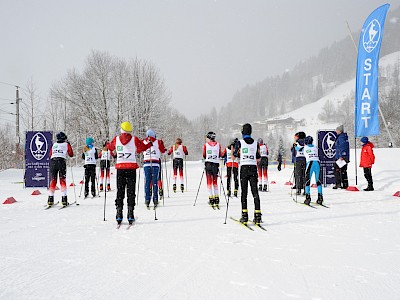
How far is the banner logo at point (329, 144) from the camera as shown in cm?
1392

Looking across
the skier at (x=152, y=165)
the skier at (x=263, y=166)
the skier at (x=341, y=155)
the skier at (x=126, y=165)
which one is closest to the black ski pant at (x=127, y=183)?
the skier at (x=126, y=165)

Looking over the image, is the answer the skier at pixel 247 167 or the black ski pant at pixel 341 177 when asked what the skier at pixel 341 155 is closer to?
the black ski pant at pixel 341 177

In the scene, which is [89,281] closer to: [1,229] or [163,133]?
[1,229]

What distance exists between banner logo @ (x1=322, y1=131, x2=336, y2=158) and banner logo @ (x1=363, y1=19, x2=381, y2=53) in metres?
4.12

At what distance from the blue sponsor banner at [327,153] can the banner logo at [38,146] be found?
46.1 feet

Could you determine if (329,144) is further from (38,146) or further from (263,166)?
(38,146)

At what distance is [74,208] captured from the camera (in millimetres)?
8570

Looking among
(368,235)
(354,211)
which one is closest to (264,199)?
(354,211)

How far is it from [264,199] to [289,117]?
14929 centimetres

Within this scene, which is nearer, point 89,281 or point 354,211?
point 89,281

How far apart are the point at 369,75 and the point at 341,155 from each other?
144 inches

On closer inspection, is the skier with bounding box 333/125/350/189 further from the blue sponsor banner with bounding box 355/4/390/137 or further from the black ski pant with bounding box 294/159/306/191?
the black ski pant with bounding box 294/159/306/191

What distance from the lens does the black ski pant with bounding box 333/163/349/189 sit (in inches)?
509

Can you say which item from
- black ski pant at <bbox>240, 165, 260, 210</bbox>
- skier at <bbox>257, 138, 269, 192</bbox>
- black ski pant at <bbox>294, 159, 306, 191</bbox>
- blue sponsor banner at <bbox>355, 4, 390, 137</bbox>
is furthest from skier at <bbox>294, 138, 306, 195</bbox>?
black ski pant at <bbox>240, 165, 260, 210</bbox>
